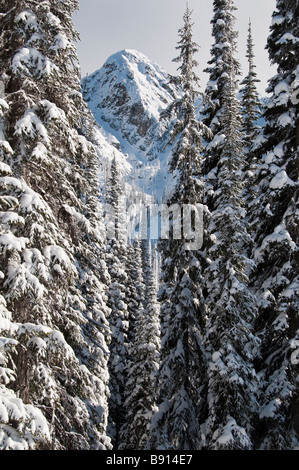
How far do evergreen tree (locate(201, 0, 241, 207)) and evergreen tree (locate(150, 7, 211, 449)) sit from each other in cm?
236

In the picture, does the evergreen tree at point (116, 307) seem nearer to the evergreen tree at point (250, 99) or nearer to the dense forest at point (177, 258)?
the dense forest at point (177, 258)

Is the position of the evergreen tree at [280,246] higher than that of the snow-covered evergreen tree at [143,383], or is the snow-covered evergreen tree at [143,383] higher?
the evergreen tree at [280,246]

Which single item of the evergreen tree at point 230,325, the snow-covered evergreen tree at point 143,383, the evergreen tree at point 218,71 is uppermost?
the evergreen tree at point 218,71

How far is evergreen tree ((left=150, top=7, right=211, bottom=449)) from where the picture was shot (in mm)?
14016

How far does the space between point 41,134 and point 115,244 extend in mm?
24663

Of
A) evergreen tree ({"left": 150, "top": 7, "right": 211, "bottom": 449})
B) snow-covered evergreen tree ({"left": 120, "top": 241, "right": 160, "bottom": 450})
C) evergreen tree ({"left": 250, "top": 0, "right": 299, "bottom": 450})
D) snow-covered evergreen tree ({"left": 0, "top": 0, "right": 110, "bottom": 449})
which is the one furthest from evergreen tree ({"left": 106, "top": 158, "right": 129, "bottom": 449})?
snow-covered evergreen tree ({"left": 0, "top": 0, "right": 110, "bottom": 449})

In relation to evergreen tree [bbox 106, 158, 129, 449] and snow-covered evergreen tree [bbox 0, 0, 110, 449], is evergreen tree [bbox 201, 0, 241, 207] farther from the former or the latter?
evergreen tree [bbox 106, 158, 129, 449]

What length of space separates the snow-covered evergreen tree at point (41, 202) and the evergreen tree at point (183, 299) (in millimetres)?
3818

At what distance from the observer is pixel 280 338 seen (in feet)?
39.8

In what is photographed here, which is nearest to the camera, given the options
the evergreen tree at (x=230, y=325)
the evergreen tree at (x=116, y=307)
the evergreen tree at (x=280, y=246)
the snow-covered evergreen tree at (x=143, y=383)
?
the evergreen tree at (x=280, y=246)

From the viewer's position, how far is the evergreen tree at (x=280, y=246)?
36.1 ft

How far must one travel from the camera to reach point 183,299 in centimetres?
1477

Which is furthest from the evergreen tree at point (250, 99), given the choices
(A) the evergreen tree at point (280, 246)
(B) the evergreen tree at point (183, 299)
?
(A) the evergreen tree at point (280, 246)
